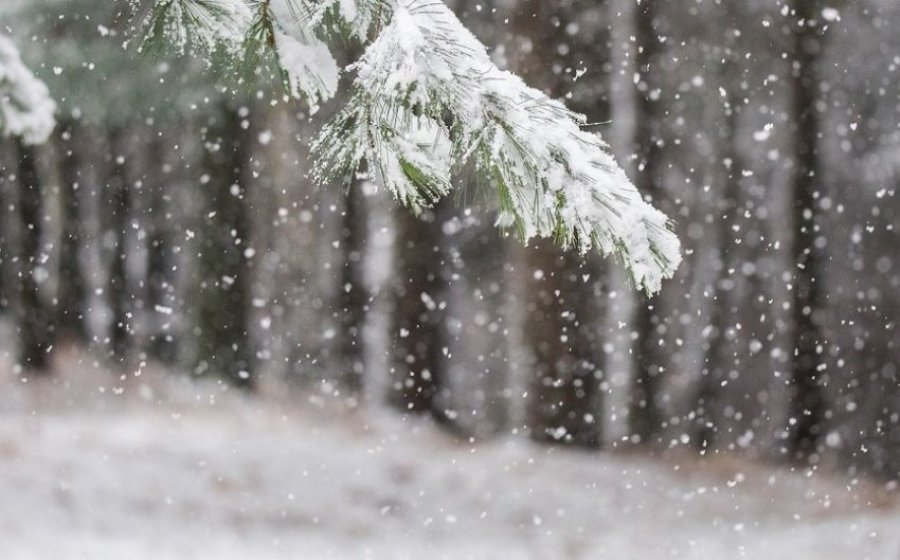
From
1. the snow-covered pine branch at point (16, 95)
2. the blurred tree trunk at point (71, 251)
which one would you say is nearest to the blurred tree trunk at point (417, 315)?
the blurred tree trunk at point (71, 251)

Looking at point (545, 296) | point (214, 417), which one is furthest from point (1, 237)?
point (545, 296)

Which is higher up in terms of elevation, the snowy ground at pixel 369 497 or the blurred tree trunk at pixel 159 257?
the blurred tree trunk at pixel 159 257

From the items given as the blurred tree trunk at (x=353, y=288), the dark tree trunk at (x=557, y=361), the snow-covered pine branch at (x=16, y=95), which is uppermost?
the blurred tree trunk at (x=353, y=288)

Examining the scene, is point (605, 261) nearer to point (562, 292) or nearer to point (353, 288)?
point (562, 292)

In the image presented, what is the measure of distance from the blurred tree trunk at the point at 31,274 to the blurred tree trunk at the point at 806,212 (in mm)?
9534

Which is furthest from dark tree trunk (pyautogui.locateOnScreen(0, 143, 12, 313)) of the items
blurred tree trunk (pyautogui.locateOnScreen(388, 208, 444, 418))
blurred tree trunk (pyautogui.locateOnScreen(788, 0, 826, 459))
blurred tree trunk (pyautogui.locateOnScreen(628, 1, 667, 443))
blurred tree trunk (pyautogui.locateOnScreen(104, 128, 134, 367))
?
blurred tree trunk (pyautogui.locateOnScreen(788, 0, 826, 459))

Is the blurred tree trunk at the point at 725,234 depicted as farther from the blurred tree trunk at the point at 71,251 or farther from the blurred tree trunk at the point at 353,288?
the blurred tree trunk at the point at 71,251

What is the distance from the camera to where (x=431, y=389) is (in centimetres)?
903

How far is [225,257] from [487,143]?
9423 millimetres

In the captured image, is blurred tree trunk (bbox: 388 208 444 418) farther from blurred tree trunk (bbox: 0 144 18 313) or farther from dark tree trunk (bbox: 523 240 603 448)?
blurred tree trunk (bbox: 0 144 18 313)

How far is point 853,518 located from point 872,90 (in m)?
4.69

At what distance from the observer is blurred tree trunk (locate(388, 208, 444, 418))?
8930 mm

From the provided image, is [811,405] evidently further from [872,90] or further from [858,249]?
[872,90]

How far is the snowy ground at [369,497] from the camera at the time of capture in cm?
584
